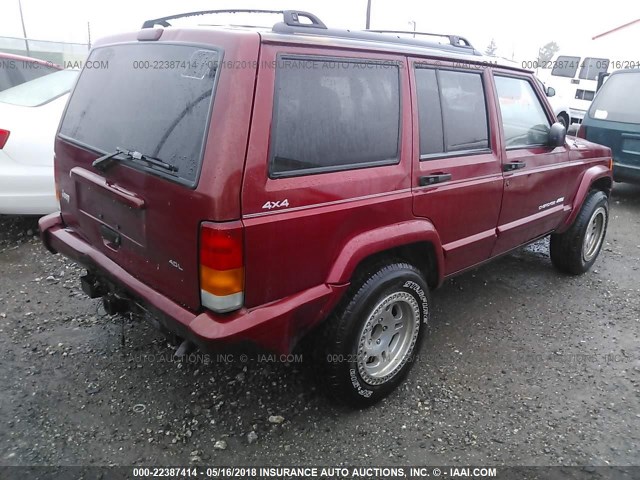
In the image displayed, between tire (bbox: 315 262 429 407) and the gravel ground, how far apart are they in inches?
6.9

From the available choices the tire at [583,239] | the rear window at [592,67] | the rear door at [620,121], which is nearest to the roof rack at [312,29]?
the tire at [583,239]

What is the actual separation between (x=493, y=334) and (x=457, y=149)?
1.41 meters

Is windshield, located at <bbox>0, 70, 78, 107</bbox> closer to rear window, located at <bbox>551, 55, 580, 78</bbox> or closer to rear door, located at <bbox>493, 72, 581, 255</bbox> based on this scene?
→ rear door, located at <bbox>493, 72, 581, 255</bbox>

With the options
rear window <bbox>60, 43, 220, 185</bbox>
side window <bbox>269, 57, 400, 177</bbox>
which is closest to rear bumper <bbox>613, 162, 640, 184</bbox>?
side window <bbox>269, 57, 400, 177</bbox>

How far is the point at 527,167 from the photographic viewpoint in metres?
3.43

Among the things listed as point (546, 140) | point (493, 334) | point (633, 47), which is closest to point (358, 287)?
point (493, 334)

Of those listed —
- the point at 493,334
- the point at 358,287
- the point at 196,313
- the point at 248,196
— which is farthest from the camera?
the point at 493,334

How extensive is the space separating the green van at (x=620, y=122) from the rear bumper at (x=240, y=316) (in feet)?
20.1

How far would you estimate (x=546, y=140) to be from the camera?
12.0 feet

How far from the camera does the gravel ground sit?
242 centimetres

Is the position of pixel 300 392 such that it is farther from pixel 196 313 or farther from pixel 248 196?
pixel 248 196

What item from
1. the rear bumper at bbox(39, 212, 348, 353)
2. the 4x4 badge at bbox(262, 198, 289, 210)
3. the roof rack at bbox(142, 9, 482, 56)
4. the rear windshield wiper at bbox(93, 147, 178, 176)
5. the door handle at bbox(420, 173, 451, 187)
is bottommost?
Result: the rear bumper at bbox(39, 212, 348, 353)

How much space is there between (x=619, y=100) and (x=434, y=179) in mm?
5807

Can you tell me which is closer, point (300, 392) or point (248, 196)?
point (248, 196)
